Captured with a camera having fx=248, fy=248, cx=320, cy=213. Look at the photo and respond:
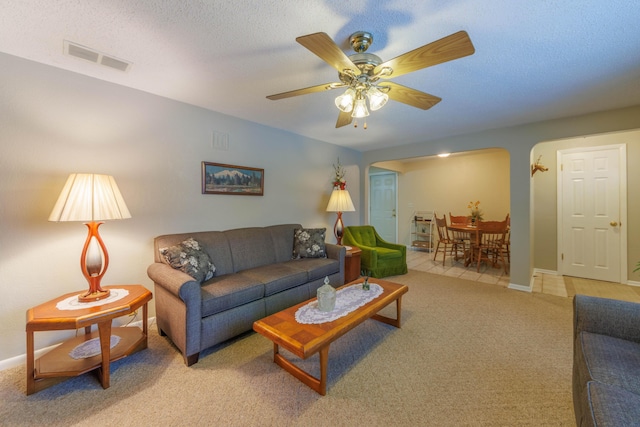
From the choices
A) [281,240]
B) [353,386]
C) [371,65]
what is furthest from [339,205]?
[353,386]

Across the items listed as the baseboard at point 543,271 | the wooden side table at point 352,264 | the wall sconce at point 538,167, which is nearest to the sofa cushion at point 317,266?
the wooden side table at point 352,264

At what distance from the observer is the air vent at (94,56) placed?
68.6 inches

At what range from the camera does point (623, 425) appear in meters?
0.83

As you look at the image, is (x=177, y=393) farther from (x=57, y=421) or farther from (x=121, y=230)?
(x=121, y=230)

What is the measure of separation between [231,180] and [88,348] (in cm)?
198

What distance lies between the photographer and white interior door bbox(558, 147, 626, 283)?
12.2ft

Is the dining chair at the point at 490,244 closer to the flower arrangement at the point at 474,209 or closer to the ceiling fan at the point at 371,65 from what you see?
the flower arrangement at the point at 474,209

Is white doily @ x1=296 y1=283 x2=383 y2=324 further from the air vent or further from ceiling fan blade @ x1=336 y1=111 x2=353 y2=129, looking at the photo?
the air vent

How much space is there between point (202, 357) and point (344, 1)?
262 cm

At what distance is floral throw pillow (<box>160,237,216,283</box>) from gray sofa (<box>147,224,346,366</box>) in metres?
0.05

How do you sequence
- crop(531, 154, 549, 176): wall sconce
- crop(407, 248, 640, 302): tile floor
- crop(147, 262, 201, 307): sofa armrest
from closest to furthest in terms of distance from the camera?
1. crop(147, 262, 201, 307): sofa armrest
2. crop(407, 248, 640, 302): tile floor
3. crop(531, 154, 549, 176): wall sconce

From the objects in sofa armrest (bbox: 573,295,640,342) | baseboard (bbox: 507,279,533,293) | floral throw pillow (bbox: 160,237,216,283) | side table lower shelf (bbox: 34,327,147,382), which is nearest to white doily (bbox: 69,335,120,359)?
side table lower shelf (bbox: 34,327,147,382)

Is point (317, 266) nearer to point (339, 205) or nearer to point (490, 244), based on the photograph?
point (339, 205)

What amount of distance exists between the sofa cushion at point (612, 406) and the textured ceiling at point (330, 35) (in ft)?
6.23
